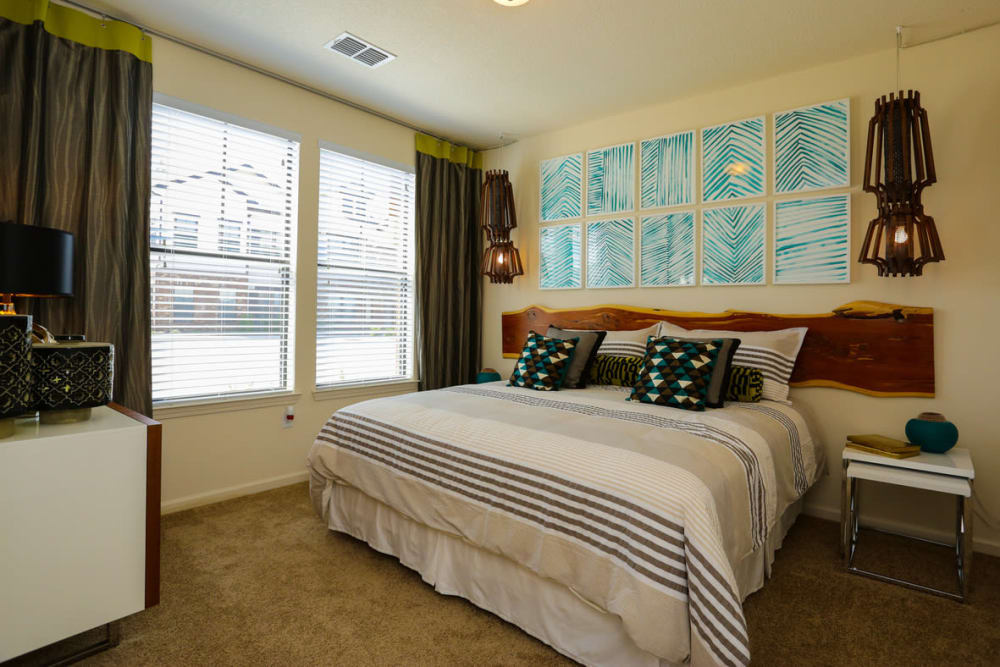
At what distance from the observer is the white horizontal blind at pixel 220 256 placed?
282 centimetres

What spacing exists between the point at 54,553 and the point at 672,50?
334 cm

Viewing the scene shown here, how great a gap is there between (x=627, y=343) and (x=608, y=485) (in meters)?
1.79

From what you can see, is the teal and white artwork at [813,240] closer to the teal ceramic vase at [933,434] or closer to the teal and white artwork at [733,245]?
the teal and white artwork at [733,245]

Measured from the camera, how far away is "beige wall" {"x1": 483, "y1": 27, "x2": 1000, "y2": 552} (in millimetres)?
2486

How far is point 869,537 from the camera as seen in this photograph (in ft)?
8.70

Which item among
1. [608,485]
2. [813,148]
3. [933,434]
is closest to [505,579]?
[608,485]

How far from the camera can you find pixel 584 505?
157cm

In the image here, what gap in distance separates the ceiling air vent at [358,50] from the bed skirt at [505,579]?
7.61 feet

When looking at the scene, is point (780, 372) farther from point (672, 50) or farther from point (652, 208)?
point (672, 50)

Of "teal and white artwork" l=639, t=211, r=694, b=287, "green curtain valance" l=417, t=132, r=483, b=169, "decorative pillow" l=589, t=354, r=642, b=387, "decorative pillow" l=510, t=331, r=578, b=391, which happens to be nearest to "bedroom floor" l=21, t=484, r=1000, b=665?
"decorative pillow" l=589, t=354, r=642, b=387

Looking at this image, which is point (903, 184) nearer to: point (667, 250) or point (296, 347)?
point (667, 250)

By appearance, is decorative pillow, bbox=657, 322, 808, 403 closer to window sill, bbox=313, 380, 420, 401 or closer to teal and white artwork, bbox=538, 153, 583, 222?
teal and white artwork, bbox=538, 153, 583, 222

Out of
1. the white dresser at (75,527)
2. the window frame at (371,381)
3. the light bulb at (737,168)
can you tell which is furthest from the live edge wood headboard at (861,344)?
the white dresser at (75,527)

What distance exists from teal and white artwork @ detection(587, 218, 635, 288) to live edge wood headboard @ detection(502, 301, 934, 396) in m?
0.61
